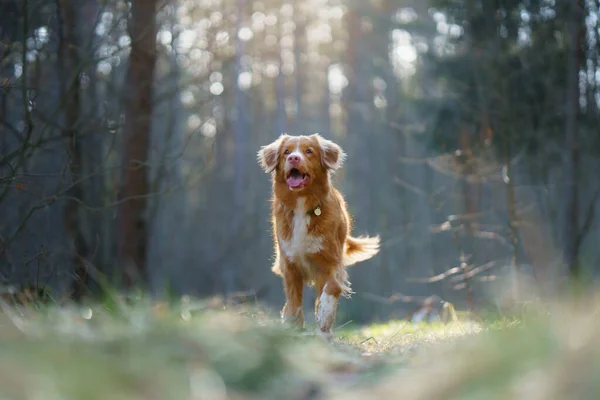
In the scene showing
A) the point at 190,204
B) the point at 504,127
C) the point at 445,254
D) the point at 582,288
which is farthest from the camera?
the point at 190,204

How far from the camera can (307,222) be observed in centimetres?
728

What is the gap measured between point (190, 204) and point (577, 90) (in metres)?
34.0

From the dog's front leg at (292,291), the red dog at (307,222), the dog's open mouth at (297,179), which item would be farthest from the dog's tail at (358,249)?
the dog's open mouth at (297,179)

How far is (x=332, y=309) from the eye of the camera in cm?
697

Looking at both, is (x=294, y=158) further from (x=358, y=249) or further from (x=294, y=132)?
(x=294, y=132)

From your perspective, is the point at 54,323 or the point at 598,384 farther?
the point at 54,323

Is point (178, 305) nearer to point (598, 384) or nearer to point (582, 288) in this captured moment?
point (582, 288)

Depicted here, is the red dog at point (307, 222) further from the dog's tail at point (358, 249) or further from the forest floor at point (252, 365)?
the forest floor at point (252, 365)

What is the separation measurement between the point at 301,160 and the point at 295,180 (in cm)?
22

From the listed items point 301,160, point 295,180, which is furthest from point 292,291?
point 301,160

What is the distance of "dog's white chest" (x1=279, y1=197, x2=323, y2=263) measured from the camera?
7227 millimetres

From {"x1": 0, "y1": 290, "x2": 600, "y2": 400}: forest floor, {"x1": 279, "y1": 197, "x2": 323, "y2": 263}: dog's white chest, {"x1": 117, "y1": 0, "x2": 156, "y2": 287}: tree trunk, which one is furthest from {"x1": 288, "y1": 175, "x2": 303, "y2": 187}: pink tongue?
{"x1": 117, "y1": 0, "x2": 156, "y2": 287}: tree trunk

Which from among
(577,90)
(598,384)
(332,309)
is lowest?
(332,309)

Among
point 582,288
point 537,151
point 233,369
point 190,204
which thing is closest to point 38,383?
point 233,369
